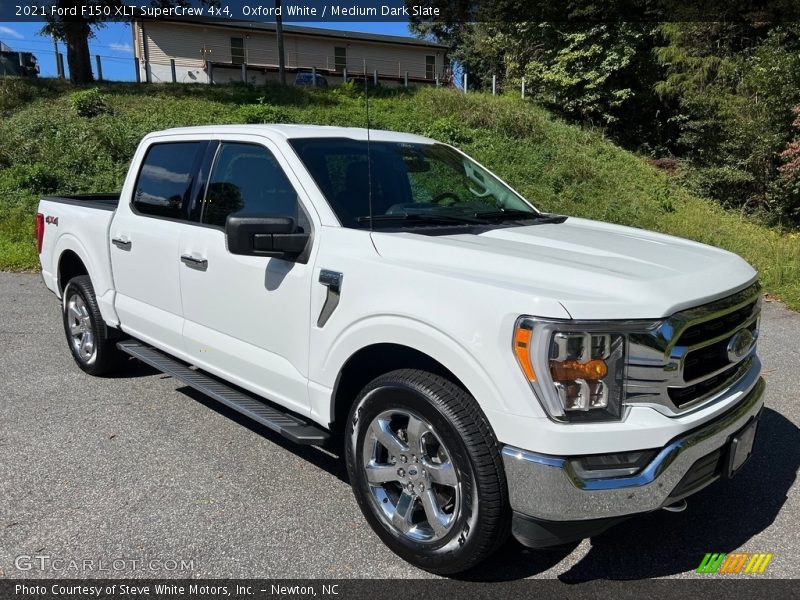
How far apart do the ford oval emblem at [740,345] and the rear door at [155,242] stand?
2.95 m

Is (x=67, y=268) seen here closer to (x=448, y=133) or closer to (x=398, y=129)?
(x=398, y=129)

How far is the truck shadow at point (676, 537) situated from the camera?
2.79 m

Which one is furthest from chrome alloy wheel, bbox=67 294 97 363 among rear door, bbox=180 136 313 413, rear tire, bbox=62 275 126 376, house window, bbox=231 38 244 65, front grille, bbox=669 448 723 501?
house window, bbox=231 38 244 65

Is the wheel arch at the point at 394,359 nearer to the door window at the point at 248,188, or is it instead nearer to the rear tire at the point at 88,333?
the door window at the point at 248,188

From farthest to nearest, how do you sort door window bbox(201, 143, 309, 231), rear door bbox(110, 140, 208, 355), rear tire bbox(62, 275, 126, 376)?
1. rear tire bbox(62, 275, 126, 376)
2. rear door bbox(110, 140, 208, 355)
3. door window bbox(201, 143, 309, 231)

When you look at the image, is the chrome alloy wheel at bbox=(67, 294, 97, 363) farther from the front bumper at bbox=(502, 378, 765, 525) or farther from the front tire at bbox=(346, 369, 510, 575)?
the front bumper at bbox=(502, 378, 765, 525)

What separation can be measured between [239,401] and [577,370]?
6.54ft

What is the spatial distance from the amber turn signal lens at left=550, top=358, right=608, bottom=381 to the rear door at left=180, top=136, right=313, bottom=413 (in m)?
1.28

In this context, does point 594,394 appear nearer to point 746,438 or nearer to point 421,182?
point 746,438

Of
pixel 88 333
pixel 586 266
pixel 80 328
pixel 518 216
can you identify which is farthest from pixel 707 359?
pixel 80 328

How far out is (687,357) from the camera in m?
2.44

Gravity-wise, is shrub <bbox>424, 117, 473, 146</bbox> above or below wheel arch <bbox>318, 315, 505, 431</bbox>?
above

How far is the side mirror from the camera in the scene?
288 cm

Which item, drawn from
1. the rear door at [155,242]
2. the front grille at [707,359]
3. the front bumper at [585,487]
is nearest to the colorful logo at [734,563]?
the front bumper at [585,487]
